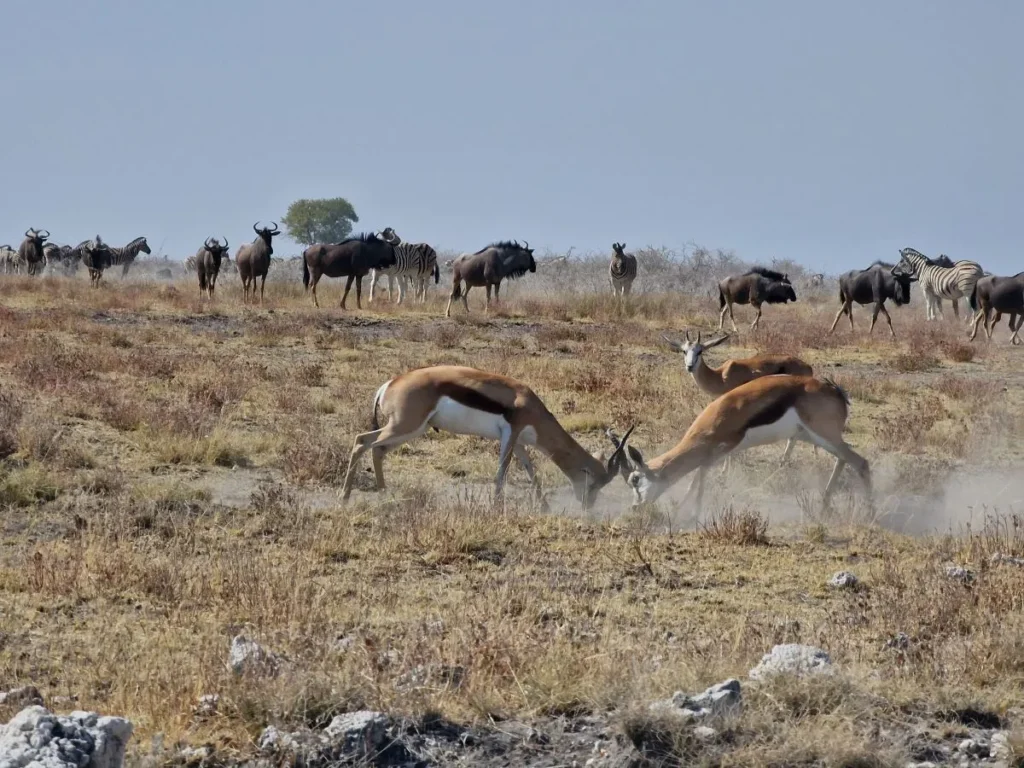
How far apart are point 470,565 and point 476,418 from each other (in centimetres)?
240

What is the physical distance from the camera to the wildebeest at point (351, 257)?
30938mm

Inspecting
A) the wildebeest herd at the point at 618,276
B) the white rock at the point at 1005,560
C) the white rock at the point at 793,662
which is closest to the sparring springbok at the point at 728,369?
the white rock at the point at 1005,560

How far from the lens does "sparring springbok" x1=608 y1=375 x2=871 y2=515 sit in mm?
10172

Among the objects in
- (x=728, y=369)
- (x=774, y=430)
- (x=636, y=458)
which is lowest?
(x=636, y=458)

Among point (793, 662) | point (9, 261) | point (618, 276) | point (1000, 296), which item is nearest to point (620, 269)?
point (618, 276)

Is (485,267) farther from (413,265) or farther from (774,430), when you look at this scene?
(774,430)

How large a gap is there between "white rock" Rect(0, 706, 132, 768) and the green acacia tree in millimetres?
83241

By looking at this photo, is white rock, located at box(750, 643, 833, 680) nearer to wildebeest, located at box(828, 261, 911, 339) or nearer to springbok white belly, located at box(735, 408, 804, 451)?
springbok white belly, located at box(735, 408, 804, 451)

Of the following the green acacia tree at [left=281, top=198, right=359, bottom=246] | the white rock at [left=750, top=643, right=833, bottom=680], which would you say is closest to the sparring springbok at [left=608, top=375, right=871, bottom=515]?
the white rock at [left=750, top=643, right=833, bottom=680]

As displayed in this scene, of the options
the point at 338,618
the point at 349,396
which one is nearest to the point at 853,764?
the point at 338,618

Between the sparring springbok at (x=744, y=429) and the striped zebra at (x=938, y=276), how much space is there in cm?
2231

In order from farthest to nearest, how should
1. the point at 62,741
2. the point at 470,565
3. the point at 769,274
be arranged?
the point at 769,274 → the point at 470,565 → the point at 62,741

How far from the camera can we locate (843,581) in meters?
7.66

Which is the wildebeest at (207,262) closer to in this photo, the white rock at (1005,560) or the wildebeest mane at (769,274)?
the wildebeest mane at (769,274)
